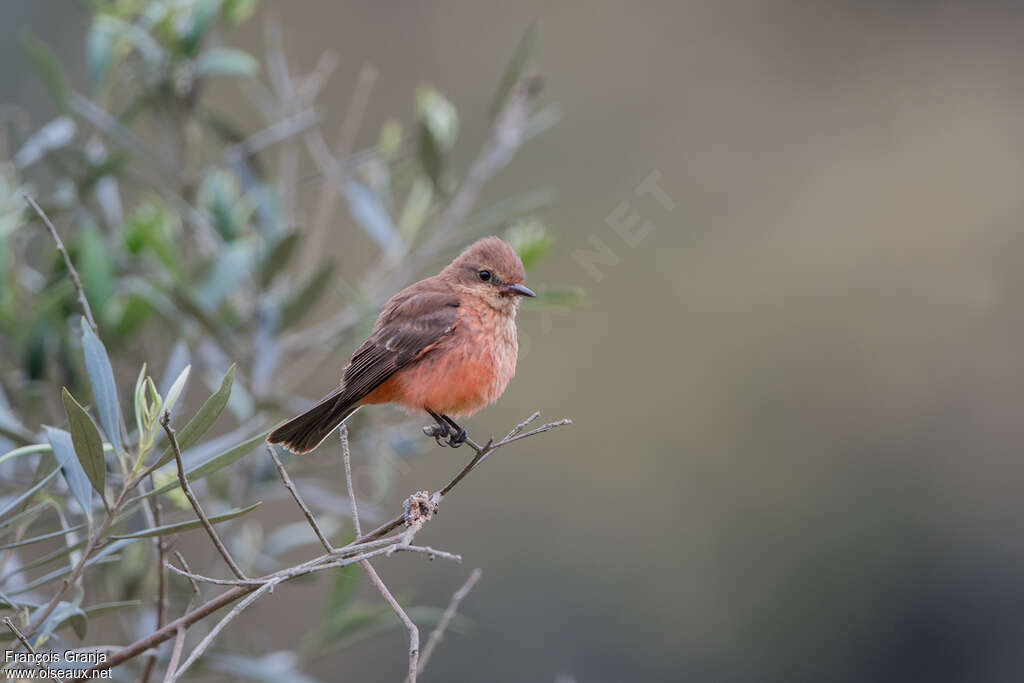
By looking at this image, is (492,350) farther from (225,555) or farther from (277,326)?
(225,555)

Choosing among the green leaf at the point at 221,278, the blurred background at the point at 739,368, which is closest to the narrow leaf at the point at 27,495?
the green leaf at the point at 221,278

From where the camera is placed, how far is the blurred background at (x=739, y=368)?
32.5ft

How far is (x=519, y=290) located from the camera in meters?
3.70

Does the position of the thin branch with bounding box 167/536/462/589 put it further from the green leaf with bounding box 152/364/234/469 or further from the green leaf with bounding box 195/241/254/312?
the green leaf with bounding box 195/241/254/312

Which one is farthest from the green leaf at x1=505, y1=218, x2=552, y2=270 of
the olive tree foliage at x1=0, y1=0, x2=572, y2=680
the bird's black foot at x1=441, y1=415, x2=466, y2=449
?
the bird's black foot at x1=441, y1=415, x2=466, y2=449

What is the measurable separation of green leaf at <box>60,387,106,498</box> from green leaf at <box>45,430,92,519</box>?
0.21 feet

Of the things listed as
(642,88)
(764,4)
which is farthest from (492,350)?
(764,4)

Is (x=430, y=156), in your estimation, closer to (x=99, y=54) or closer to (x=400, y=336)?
(x=400, y=336)

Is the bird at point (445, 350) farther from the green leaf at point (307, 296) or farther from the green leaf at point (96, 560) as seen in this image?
the green leaf at point (96, 560)

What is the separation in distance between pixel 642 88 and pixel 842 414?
3.46 meters

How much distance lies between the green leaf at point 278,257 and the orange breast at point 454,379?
65 cm

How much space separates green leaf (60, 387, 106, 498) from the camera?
6.56 feet

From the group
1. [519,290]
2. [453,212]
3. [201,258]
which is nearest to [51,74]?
[201,258]

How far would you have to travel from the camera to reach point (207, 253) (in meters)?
4.34
